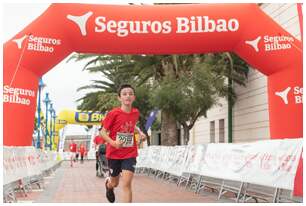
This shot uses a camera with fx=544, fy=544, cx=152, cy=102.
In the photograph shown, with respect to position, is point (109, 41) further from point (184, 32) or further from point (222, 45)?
point (222, 45)

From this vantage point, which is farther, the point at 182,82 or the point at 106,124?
the point at 182,82

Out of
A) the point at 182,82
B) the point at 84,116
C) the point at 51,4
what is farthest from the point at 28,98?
the point at 84,116

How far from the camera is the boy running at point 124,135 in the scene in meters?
6.77

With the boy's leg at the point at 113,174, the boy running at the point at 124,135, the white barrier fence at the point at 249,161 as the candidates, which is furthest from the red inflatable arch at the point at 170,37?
the boy running at the point at 124,135

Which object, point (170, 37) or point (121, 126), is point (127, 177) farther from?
point (170, 37)

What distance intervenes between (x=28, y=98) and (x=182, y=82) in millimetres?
9926

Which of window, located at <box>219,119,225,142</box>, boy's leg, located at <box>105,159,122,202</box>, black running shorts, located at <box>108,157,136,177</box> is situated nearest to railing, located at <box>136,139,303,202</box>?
black running shorts, located at <box>108,157,136,177</box>

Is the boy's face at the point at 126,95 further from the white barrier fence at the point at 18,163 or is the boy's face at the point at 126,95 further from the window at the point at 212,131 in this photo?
the window at the point at 212,131

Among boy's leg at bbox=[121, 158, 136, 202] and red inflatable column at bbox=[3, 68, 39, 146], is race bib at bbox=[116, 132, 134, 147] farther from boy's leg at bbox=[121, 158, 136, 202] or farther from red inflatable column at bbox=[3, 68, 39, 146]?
red inflatable column at bbox=[3, 68, 39, 146]

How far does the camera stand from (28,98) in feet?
39.2

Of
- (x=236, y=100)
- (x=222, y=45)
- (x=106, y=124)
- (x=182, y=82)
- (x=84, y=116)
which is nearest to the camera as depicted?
(x=106, y=124)

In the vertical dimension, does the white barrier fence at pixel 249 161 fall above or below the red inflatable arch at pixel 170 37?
below

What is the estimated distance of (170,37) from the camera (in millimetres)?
12461

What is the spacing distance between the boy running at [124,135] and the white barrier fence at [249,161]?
220 centimetres
